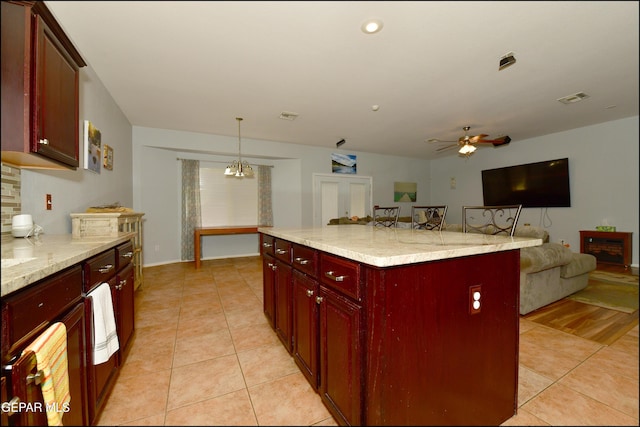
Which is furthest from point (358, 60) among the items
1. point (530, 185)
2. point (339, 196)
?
point (530, 185)

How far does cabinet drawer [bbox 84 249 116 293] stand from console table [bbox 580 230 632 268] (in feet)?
20.1

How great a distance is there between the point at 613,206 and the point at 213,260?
22.2ft

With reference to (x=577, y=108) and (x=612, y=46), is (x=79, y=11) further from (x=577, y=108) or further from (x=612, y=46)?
(x=577, y=108)

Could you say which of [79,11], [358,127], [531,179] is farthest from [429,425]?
[531,179]

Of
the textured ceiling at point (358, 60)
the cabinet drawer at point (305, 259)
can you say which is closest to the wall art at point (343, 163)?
the textured ceiling at point (358, 60)

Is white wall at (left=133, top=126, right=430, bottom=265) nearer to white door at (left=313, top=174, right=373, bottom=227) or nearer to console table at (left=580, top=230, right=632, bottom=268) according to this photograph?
white door at (left=313, top=174, right=373, bottom=227)

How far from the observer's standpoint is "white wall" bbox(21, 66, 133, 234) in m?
1.76

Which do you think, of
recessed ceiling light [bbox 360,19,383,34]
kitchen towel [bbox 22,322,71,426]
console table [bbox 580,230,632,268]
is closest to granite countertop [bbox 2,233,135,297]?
kitchen towel [bbox 22,322,71,426]

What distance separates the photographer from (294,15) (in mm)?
1806

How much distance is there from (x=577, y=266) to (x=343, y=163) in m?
4.40

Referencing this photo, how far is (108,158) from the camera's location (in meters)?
3.05

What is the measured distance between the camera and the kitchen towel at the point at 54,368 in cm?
75

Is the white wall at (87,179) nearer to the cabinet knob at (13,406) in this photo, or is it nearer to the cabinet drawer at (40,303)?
the cabinet drawer at (40,303)

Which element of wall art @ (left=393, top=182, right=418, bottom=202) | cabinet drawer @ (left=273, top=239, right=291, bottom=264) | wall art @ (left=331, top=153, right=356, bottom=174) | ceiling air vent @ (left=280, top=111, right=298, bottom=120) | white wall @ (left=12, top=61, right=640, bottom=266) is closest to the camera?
cabinet drawer @ (left=273, top=239, right=291, bottom=264)
